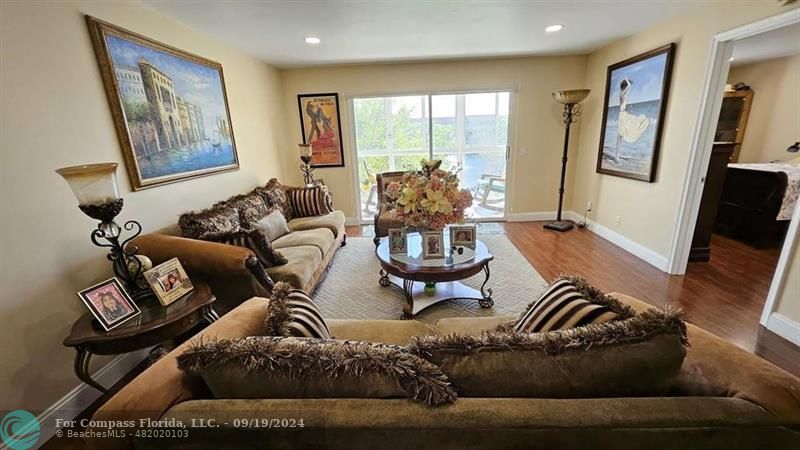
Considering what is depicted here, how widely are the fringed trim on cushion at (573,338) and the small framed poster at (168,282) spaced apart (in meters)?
1.49

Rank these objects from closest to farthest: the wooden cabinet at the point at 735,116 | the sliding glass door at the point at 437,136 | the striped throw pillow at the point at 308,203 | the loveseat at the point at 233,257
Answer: the loveseat at the point at 233,257 → the striped throw pillow at the point at 308,203 → the sliding glass door at the point at 437,136 → the wooden cabinet at the point at 735,116

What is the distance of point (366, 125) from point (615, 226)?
371 cm

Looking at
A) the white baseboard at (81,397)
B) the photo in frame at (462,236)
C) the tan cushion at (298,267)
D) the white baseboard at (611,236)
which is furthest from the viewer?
the white baseboard at (611,236)

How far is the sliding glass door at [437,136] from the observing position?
4766 millimetres

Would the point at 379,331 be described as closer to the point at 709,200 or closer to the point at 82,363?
the point at 82,363

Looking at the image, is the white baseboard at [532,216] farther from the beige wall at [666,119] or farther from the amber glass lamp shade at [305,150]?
the amber glass lamp shade at [305,150]

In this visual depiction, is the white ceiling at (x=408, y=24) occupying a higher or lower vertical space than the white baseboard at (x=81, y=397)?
higher

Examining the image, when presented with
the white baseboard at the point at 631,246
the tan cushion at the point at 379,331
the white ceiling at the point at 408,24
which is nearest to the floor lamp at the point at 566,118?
the white baseboard at the point at 631,246

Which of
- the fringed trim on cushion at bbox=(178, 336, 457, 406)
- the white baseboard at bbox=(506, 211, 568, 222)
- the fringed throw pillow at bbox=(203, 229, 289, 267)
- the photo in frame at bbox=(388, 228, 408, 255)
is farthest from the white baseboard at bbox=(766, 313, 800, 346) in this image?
the fringed throw pillow at bbox=(203, 229, 289, 267)

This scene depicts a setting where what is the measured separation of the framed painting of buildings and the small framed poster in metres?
0.86

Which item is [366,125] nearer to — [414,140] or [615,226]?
[414,140]

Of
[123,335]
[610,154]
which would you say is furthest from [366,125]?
[123,335]

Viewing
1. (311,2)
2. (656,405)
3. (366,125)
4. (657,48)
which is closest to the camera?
(656,405)

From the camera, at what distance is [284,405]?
79 cm
